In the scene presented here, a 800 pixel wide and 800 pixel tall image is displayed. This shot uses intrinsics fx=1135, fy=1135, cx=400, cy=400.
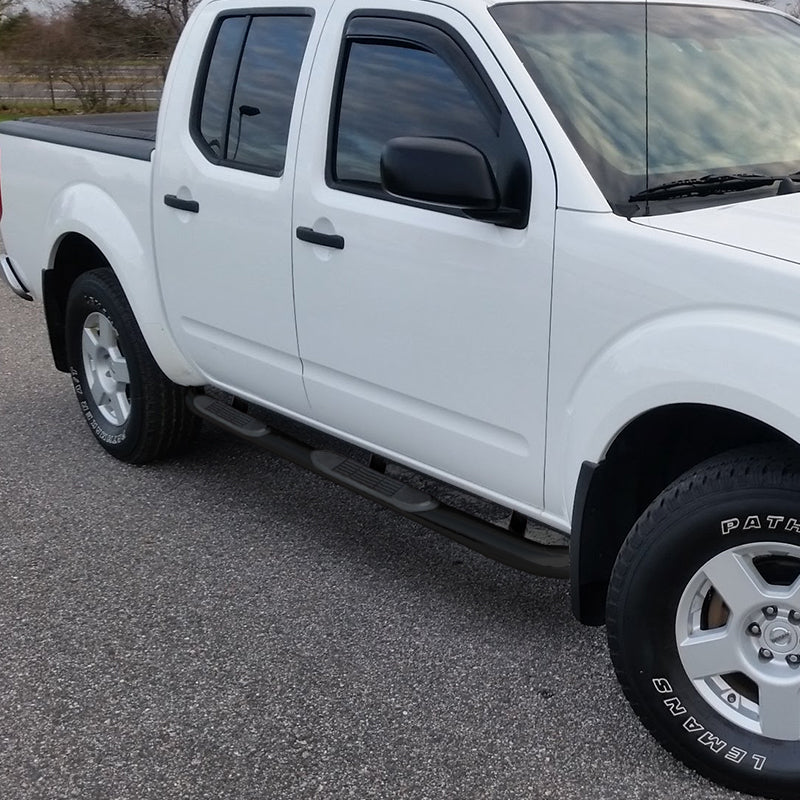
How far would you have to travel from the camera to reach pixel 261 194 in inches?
146

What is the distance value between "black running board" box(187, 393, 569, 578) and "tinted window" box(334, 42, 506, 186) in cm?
97

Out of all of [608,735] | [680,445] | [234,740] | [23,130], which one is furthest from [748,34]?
[23,130]

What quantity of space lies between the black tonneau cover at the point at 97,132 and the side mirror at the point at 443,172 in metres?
1.75

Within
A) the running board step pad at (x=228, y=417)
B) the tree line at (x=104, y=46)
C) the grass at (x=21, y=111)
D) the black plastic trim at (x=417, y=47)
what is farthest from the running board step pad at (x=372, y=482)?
the grass at (x=21, y=111)

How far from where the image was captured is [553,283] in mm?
2818

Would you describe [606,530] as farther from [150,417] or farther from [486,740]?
[150,417]

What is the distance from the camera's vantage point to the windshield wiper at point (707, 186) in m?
2.86

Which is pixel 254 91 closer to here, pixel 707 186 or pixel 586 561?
pixel 707 186

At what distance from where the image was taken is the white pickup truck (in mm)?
2594

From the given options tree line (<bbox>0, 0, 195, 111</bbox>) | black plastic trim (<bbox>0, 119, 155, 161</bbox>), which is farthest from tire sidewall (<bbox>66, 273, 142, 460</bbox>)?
tree line (<bbox>0, 0, 195, 111</bbox>)

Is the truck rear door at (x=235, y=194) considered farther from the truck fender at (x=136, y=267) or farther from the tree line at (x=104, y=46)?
the tree line at (x=104, y=46)

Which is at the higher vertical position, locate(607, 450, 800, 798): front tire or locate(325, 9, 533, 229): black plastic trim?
locate(325, 9, 533, 229): black plastic trim

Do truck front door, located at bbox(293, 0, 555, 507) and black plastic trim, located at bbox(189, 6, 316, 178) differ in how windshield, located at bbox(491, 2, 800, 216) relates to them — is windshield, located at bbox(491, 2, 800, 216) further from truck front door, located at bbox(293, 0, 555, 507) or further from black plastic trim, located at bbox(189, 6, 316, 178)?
black plastic trim, located at bbox(189, 6, 316, 178)

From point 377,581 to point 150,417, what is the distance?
1.40 metres
